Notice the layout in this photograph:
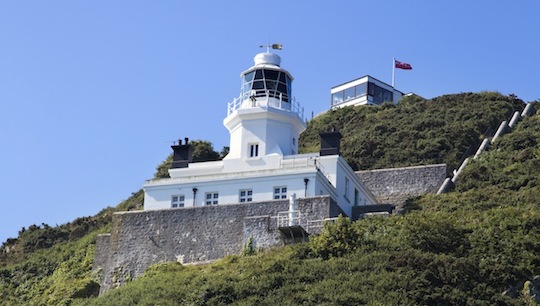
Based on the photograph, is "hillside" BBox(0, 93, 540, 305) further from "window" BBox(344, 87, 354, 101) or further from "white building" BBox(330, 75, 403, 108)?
"window" BBox(344, 87, 354, 101)

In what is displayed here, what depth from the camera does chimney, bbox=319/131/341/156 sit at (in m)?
50.9

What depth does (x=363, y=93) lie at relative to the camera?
83250 millimetres

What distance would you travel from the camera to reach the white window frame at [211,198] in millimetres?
49531

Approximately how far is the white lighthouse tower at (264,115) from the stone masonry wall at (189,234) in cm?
423

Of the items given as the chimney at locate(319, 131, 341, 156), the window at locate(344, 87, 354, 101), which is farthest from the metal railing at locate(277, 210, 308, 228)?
the window at locate(344, 87, 354, 101)

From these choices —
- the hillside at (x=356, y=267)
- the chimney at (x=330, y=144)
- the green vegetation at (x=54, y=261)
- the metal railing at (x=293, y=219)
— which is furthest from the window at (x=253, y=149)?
the green vegetation at (x=54, y=261)

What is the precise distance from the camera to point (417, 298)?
130 feet

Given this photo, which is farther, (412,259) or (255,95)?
(255,95)

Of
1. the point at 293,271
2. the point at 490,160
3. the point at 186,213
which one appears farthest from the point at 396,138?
the point at 293,271

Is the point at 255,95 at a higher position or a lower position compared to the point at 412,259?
higher

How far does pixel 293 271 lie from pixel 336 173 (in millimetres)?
8647

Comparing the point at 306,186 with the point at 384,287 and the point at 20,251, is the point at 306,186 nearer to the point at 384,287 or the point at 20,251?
the point at 384,287

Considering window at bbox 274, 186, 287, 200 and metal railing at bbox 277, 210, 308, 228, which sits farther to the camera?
window at bbox 274, 186, 287, 200

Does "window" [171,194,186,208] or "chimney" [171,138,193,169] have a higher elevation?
"chimney" [171,138,193,169]
